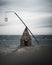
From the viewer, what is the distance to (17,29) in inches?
130

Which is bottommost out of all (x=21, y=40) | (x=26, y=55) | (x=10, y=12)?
(x=26, y=55)

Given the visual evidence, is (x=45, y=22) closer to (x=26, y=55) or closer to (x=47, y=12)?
(x=47, y=12)

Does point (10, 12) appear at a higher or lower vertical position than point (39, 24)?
higher

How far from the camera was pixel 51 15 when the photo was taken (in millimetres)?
3248

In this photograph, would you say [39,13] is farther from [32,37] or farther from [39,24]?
[32,37]

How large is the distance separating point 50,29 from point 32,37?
1.00 ft

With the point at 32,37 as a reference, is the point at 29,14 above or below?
above

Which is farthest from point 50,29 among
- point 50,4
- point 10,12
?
point 10,12

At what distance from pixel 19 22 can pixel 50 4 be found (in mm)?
554

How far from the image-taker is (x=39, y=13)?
330 centimetres

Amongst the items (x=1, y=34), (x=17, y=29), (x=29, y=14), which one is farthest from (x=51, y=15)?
(x=1, y=34)

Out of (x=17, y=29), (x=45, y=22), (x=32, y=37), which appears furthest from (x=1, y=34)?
(x=45, y=22)

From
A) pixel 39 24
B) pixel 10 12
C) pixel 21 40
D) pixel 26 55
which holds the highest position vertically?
pixel 10 12

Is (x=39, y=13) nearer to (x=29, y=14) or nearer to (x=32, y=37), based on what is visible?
(x=29, y=14)
